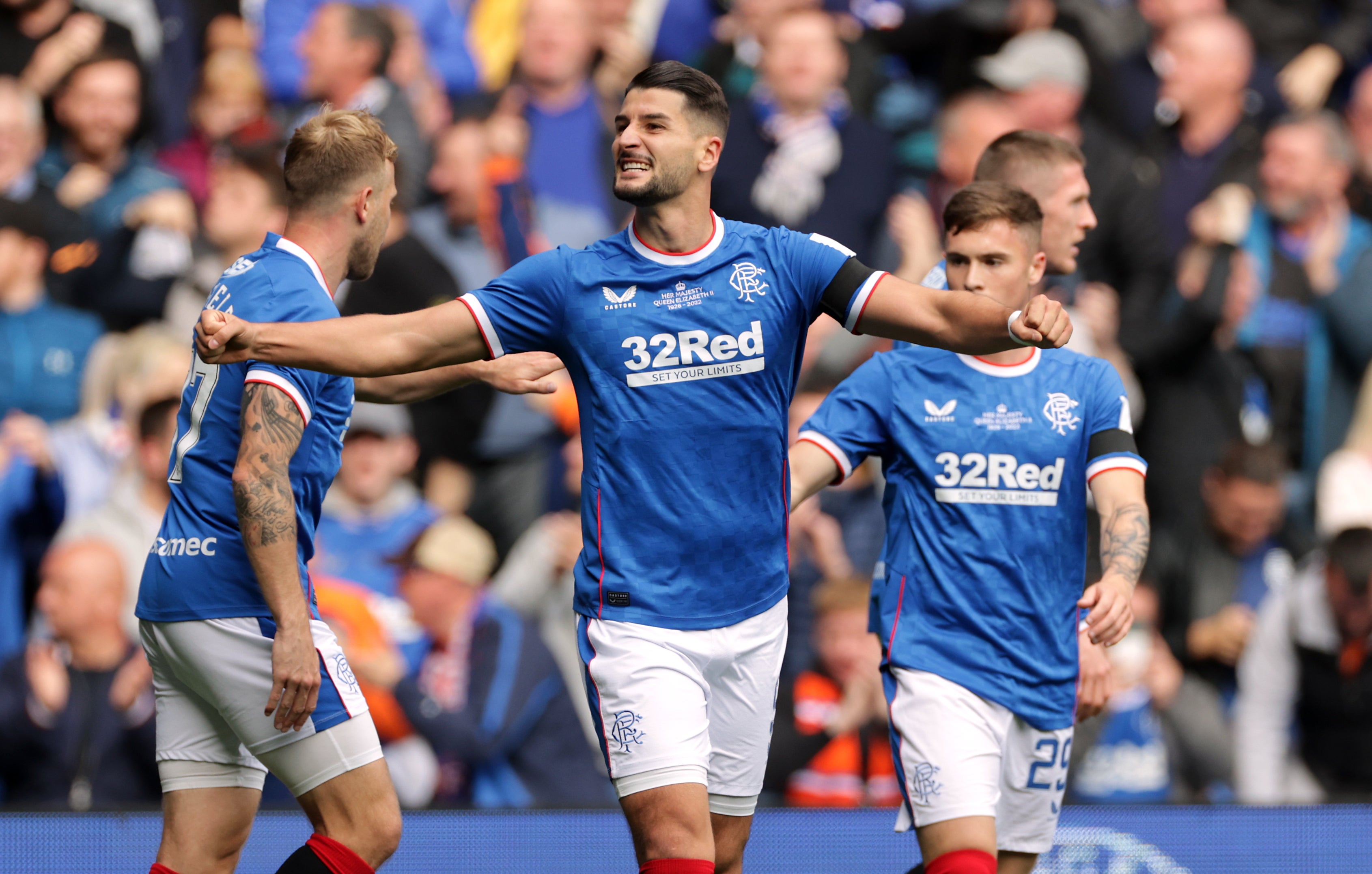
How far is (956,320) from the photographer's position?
12.8ft

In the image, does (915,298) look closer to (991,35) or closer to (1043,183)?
(1043,183)

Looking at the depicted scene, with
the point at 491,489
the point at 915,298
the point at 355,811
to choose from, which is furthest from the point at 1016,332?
the point at 491,489

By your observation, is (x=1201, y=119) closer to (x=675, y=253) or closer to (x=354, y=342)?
(x=675, y=253)

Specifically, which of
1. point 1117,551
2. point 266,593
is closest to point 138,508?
point 266,593

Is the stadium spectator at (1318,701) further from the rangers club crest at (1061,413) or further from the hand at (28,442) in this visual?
the hand at (28,442)

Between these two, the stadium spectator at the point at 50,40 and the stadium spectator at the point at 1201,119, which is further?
the stadium spectator at the point at 1201,119

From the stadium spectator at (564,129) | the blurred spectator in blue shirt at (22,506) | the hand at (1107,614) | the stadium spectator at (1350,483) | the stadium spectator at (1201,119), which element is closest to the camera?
the hand at (1107,614)

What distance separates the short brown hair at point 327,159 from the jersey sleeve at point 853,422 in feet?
5.23

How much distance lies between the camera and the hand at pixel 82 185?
28.1ft

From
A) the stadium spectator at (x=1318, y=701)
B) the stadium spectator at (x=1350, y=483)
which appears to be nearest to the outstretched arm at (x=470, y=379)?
the stadium spectator at (x=1318, y=701)

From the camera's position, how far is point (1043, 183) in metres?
5.35

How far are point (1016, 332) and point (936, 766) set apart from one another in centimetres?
148

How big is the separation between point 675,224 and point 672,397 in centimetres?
50

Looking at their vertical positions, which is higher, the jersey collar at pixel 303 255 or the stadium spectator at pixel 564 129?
the jersey collar at pixel 303 255
